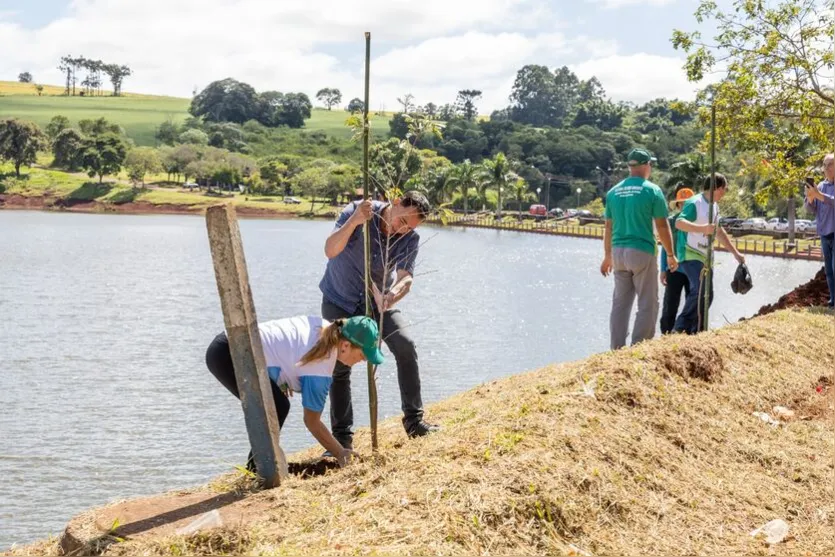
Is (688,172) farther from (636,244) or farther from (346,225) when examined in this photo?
(346,225)

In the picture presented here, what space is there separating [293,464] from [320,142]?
17171cm

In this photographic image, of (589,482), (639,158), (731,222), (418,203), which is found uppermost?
(639,158)

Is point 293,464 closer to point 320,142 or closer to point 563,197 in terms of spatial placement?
point 563,197

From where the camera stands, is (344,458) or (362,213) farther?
(344,458)

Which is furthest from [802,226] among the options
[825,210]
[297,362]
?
[297,362]

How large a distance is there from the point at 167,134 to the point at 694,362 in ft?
586

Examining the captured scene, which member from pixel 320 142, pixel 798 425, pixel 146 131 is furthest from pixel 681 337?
pixel 146 131

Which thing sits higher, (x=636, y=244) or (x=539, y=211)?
(x=636, y=244)

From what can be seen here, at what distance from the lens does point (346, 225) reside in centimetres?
686

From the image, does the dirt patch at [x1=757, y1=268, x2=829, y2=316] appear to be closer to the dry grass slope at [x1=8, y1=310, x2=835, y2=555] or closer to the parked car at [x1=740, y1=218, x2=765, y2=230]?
the dry grass slope at [x1=8, y1=310, x2=835, y2=555]

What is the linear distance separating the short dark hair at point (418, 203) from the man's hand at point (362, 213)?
48 centimetres

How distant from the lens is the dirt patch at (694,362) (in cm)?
843

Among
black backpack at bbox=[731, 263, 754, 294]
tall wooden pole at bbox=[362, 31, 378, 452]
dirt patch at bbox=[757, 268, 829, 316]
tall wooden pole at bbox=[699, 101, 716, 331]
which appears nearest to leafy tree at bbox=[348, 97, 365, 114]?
tall wooden pole at bbox=[362, 31, 378, 452]

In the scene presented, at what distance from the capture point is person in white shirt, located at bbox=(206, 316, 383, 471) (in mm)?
6289
